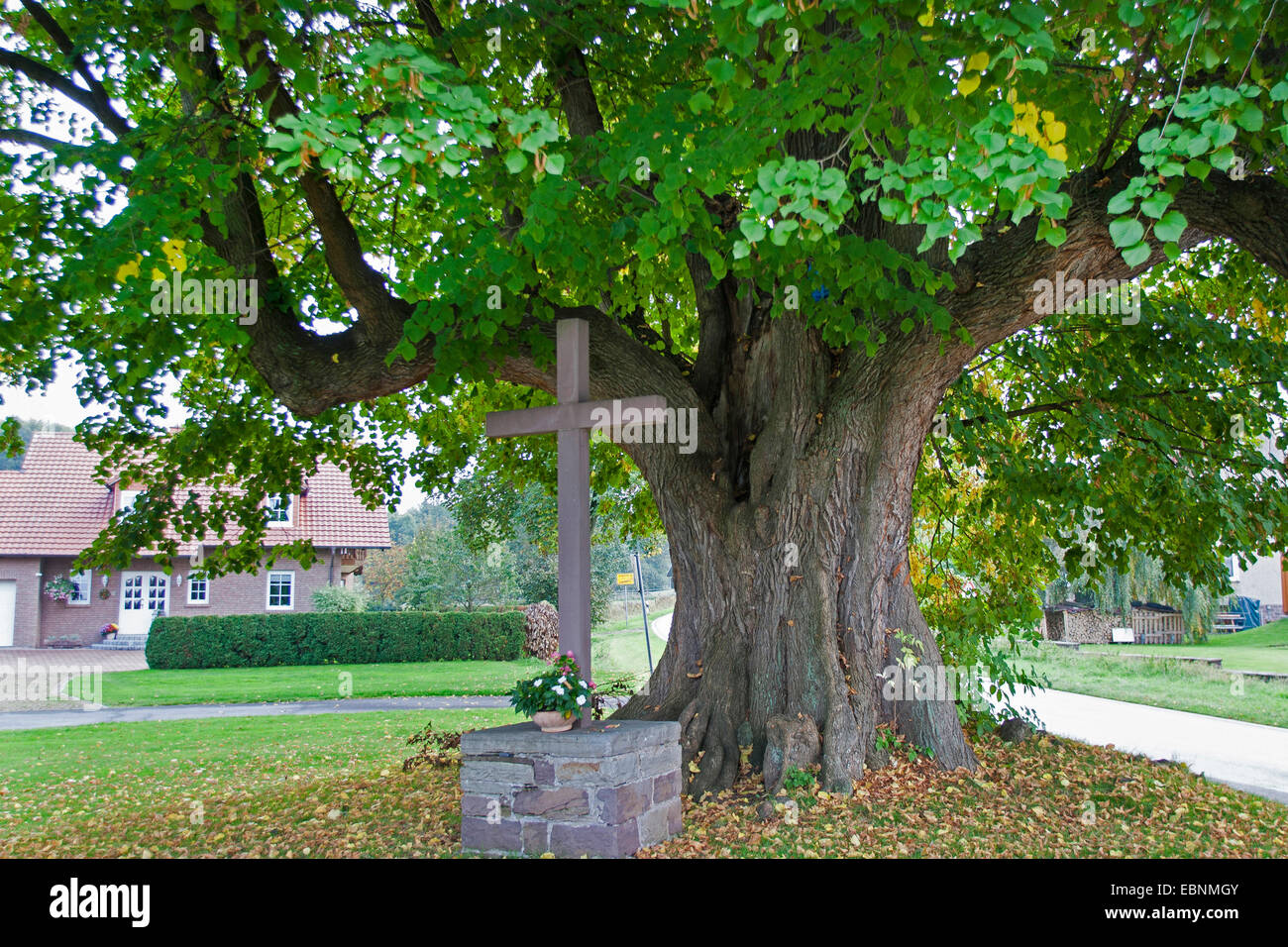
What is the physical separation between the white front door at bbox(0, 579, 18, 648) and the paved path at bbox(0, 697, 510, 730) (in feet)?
49.2

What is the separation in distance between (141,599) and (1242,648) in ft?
104

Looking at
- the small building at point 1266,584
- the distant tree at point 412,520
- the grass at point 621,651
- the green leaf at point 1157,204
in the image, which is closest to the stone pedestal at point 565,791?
the green leaf at point 1157,204

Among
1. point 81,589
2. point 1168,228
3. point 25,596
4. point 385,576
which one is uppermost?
point 1168,228

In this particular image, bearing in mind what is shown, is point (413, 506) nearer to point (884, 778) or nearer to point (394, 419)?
point (394, 419)

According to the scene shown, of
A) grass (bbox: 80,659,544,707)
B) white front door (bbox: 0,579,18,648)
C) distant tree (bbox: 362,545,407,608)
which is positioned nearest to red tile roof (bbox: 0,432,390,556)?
white front door (bbox: 0,579,18,648)

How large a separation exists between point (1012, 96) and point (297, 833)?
6.50 metres

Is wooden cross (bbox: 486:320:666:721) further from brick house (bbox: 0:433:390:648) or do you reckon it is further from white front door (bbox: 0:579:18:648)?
white front door (bbox: 0:579:18:648)

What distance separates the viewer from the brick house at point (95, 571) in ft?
93.6

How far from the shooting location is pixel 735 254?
4102 millimetres

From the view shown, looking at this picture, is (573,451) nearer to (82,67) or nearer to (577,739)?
(577,739)

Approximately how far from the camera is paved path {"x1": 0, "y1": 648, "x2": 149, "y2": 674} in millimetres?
23938

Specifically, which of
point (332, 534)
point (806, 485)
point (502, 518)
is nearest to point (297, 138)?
point (806, 485)

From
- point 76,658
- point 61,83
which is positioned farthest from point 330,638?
point 61,83

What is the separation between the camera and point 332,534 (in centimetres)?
2944
